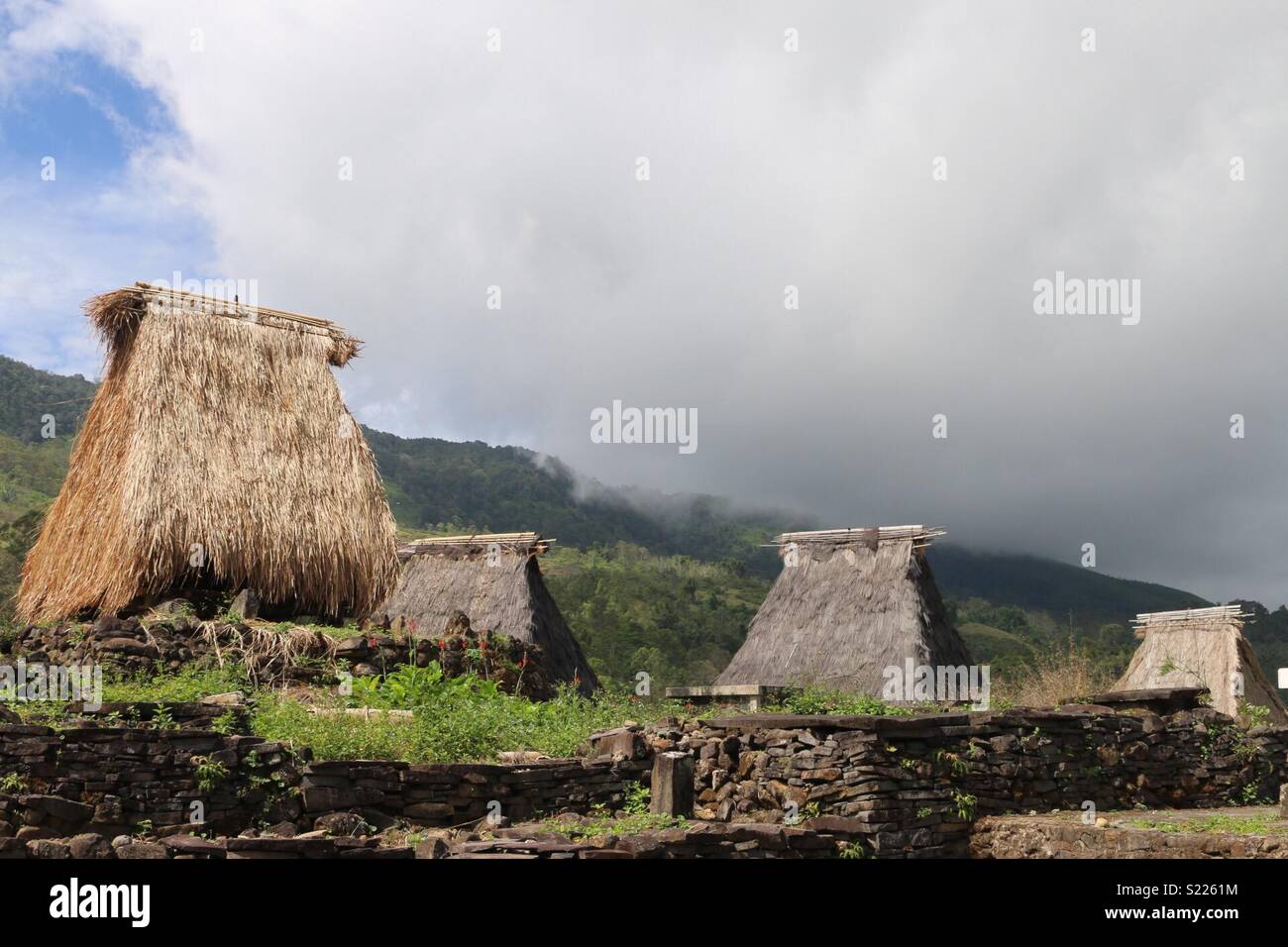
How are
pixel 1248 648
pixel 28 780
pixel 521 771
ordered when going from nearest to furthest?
pixel 28 780, pixel 521 771, pixel 1248 648

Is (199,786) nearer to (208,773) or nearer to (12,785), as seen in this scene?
(208,773)

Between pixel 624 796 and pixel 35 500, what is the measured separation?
29.0 metres

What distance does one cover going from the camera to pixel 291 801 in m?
8.48

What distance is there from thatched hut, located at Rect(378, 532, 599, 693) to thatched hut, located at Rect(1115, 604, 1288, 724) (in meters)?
9.94

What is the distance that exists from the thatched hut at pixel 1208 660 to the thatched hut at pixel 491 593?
32.6ft

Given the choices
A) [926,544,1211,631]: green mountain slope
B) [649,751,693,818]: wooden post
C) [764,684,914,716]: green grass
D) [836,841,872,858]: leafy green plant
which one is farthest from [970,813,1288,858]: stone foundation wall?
[926,544,1211,631]: green mountain slope

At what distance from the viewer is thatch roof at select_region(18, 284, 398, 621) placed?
45.5 feet

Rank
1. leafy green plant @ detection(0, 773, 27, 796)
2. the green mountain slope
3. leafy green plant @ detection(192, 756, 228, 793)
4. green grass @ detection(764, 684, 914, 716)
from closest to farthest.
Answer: leafy green plant @ detection(0, 773, 27, 796), leafy green plant @ detection(192, 756, 228, 793), green grass @ detection(764, 684, 914, 716), the green mountain slope

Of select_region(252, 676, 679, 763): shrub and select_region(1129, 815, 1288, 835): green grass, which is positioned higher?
select_region(252, 676, 679, 763): shrub

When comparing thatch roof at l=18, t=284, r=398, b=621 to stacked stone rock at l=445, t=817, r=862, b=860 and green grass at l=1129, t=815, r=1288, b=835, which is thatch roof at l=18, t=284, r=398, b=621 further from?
green grass at l=1129, t=815, r=1288, b=835

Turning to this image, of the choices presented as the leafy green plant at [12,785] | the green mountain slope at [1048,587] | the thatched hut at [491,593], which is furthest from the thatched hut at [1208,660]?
the green mountain slope at [1048,587]

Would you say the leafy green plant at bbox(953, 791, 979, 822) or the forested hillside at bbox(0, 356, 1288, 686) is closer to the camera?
the leafy green plant at bbox(953, 791, 979, 822)
